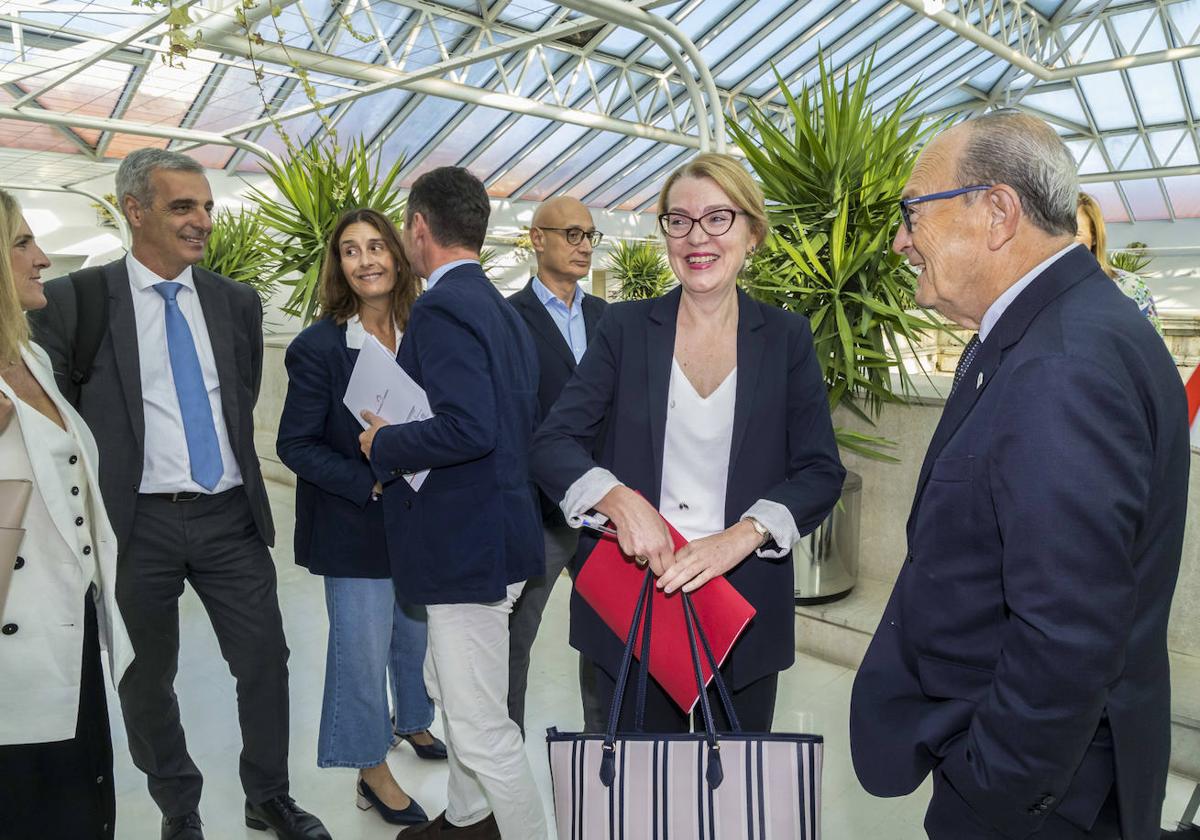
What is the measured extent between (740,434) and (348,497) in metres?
1.15

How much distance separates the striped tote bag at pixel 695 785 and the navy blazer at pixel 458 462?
72cm

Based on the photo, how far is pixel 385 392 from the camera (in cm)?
208

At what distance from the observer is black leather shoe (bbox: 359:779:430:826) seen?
2.45 metres

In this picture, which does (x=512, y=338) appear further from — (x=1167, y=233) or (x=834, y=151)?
(x=1167, y=233)

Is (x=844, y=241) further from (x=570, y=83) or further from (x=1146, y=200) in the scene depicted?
(x=1146, y=200)

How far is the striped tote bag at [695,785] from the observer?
48.3 inches

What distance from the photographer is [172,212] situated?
221cm

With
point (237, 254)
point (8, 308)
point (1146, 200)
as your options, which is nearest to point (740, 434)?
point (8, 308)

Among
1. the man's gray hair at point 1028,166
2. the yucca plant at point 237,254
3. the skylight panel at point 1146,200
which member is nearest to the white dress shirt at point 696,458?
the man's gray hair at point 1028,166

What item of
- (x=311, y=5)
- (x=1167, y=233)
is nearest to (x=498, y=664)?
(x=311, y=5)

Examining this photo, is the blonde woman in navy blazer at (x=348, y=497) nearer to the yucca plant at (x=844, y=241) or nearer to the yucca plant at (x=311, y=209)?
the yucca plant at (x=844, y=241)

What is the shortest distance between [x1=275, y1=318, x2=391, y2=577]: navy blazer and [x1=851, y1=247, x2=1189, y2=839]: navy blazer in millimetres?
1510

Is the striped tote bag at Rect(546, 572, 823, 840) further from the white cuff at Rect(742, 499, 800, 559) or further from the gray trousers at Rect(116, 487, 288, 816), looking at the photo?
the gray trousers at Rect(116, 487, 288, 816)

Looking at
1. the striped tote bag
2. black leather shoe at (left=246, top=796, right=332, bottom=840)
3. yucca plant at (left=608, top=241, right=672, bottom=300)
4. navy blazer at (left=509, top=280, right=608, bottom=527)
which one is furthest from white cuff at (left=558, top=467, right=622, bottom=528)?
yucca plant at (left=608, top=241, right=672, bottom=300)
